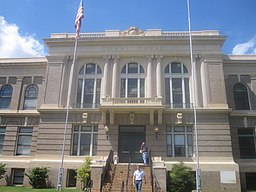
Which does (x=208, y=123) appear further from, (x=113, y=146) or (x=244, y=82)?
(x=113, y=146)

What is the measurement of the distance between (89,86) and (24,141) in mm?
8226

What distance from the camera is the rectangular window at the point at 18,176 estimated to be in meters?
24.5

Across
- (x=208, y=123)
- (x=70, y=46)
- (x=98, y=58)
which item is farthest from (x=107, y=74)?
(x=208, y=123)

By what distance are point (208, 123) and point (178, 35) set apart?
9.05 m

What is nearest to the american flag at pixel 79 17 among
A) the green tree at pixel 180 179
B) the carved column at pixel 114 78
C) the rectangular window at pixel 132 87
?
the carved column at pixel 114 78

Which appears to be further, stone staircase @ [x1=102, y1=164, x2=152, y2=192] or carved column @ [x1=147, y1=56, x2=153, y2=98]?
carved column @ [x1=147, y1=56, x2=153, y2=98]

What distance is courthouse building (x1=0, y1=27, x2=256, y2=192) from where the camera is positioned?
23.0m

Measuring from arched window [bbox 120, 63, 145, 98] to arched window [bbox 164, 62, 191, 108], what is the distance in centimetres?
234

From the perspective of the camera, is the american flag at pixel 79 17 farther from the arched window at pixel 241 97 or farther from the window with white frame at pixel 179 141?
the arched window at pixel 241 97

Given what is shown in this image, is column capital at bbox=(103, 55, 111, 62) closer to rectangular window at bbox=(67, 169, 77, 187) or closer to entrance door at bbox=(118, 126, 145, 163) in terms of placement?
entrance door at bbox=(118, 126, 145, 163)

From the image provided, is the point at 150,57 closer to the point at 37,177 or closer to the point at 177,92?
Answer: the point at 177,92

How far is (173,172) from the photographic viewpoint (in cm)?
2062

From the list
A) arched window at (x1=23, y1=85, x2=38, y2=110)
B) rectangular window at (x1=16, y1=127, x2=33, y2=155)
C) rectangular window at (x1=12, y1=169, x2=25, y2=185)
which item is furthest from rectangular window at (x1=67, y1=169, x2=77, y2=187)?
arched window at (x1=23, y1=85, x2=38, y2=110)

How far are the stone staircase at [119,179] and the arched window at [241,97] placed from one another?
38.8ft
